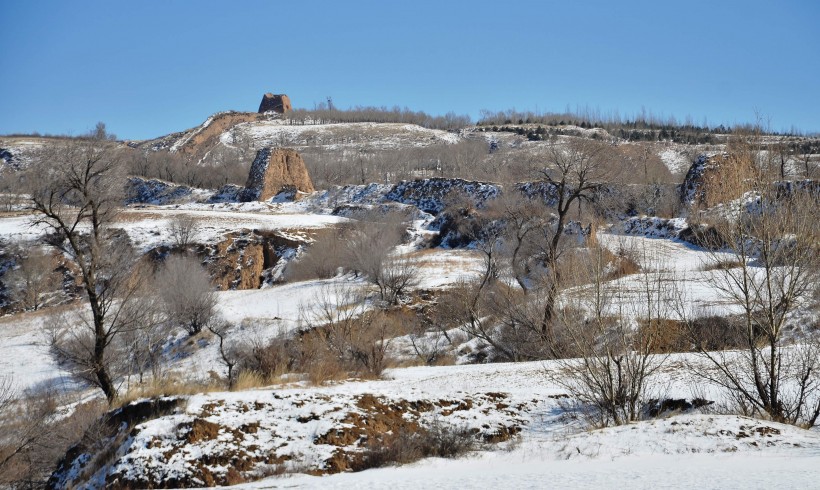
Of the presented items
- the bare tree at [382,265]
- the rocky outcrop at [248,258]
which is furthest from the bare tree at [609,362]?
the rocky outcrop at [248,258]

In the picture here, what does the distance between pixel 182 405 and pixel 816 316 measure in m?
15.2

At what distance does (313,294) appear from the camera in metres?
29.2

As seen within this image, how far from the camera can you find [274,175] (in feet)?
206

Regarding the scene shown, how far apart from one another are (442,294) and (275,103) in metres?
149

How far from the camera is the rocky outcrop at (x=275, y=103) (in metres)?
162

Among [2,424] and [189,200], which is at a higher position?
[189,200]

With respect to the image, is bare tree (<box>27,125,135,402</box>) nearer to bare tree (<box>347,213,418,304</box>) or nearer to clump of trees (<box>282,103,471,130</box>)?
bare tree (<box>347,213,418,304</box>)

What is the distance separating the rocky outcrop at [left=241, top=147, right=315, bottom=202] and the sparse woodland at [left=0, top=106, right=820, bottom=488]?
4.76 m

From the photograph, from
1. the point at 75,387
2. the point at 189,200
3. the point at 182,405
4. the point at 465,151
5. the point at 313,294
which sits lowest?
the point at 75,387

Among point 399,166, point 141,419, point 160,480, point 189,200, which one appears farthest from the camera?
point 399,166

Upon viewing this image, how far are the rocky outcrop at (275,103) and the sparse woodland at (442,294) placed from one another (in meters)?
111

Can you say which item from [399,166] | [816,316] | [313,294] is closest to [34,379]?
[313,294]

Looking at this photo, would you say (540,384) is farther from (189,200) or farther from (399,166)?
(399,166)

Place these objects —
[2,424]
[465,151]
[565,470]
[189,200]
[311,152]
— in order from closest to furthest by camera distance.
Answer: [565,470] → [2,424] → [189,200] → [465,151] → [311,152]
